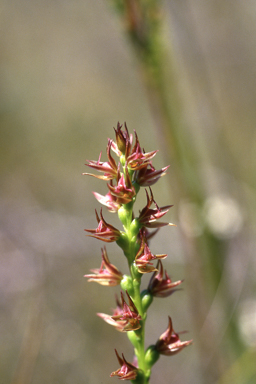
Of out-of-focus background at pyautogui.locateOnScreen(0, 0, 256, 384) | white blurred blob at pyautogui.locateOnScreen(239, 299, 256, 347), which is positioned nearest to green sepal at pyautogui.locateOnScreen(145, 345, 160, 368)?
out-of-focus background at pyautogui.locateOnScreen(0, 0, 256, 384)

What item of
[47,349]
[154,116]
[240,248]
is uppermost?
[154,116]

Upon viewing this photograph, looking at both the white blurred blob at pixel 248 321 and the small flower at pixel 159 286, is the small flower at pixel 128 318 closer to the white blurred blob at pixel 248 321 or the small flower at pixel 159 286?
the small flower at pixel 159 286

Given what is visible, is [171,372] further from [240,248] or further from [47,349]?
[240,248]

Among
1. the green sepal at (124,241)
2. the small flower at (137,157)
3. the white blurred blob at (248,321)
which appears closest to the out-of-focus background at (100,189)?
the white blurred blob at (248,321)

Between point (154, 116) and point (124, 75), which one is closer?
point (154, 116)

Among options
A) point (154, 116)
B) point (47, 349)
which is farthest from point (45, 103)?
point (154, 116)

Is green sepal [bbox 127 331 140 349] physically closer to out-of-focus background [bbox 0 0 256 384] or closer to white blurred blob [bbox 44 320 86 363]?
out-of-focus background [bbox 0 0 256 384]
